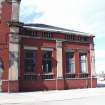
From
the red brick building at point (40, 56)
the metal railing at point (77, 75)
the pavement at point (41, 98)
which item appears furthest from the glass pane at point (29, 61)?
the pavement at point (41, 98)

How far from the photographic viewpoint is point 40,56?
2452 cm

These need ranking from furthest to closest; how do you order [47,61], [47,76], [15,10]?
[47,61] → [47,76] → [15,10]

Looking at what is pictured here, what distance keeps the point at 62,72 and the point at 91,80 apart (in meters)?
3.92

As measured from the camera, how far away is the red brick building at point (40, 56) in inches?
875

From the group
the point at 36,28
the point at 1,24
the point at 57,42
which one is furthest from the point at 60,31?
the point at 1,24

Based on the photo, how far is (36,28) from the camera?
24.4 m

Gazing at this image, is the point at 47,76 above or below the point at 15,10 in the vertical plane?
below

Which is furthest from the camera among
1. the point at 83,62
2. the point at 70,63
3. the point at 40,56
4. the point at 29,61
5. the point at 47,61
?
the point at 83,62

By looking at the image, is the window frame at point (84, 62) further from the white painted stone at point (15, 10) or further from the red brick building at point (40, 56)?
the white painted stone at point (15, 10)

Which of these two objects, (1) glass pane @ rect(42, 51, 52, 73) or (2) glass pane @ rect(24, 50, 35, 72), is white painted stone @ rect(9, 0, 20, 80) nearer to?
(2) glass pane @ rect(24, 50, 35, 72)

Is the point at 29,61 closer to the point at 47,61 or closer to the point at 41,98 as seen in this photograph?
the point at 47,61

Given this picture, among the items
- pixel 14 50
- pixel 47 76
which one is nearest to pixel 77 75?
pixel 47 76

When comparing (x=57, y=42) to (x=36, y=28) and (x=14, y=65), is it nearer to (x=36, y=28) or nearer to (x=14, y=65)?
(x=36, y=28)

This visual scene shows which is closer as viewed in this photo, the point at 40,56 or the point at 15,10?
the point at 15,10
